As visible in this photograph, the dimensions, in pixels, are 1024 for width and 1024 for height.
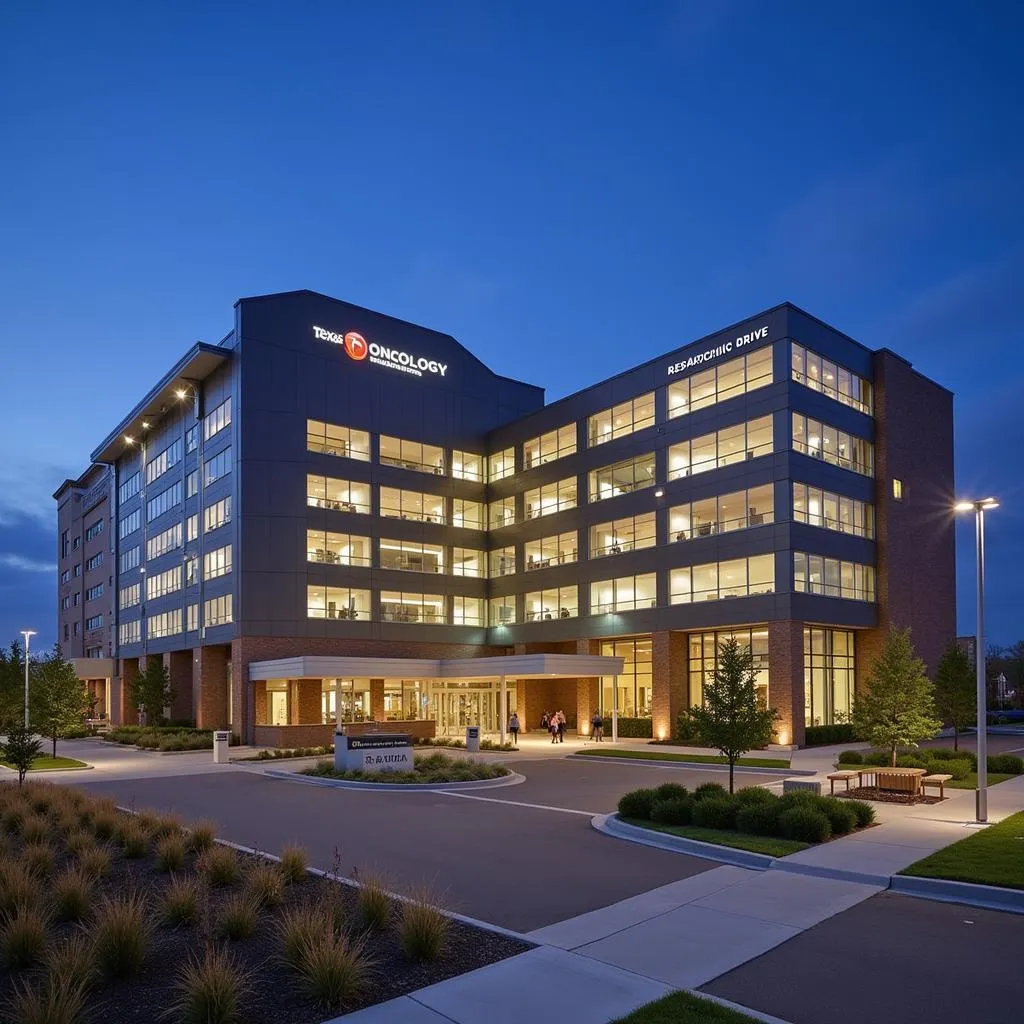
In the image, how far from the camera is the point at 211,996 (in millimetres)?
7281

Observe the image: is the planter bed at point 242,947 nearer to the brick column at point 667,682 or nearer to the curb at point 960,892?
the curb at point 960,892

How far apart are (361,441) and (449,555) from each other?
9.19 metres

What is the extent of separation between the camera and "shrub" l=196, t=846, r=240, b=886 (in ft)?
40.2

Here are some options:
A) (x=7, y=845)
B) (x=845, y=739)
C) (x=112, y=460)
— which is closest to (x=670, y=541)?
(x=845, y=739)

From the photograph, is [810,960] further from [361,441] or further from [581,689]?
[361,441]

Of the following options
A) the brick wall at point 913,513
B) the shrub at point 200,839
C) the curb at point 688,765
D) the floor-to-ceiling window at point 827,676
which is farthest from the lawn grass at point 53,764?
the brick wall at point 913,513

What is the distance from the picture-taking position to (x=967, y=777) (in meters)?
24.3

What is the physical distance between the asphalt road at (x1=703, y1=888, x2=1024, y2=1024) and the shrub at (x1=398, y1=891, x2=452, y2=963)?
105 inches

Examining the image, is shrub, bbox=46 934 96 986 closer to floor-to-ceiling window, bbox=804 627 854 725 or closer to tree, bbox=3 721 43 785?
tree, bbox=3 721 43 785

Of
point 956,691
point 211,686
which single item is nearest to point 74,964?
point 956,691

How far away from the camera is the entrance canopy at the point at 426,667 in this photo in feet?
138

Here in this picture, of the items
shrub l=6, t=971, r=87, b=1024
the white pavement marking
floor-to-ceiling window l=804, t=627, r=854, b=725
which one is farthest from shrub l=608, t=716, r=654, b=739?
shrub l=6, t=971, r=87, b=1024

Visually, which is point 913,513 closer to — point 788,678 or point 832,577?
point 832,577

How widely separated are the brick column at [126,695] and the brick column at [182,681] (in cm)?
895
